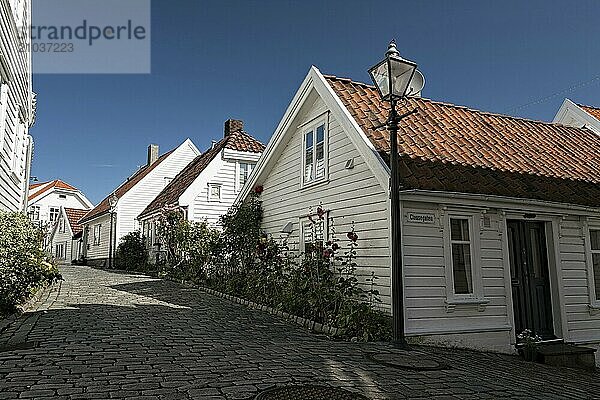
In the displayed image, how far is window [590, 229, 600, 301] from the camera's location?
11.1m

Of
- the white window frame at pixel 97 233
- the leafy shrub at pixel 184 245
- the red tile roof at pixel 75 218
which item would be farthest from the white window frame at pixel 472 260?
the red tile roof at pixel 75 218

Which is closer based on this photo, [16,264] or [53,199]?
[16,264]

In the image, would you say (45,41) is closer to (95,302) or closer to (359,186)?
(95,302)

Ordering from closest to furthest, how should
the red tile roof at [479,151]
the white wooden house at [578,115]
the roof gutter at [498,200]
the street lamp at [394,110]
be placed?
the street lamp at [394,110] < the roof gutter at [498,200] < the red tile roof at [479,151] < the white wooden house at [578,115]

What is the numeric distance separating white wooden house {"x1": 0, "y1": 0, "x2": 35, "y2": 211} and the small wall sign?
9024 mm

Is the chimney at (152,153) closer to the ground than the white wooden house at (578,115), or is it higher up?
higher up

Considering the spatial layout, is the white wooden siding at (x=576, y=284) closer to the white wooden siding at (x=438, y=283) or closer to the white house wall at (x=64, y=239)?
the white wooden siding at (x=438, y=283)

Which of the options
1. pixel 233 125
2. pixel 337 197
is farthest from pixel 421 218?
pixel 233 125

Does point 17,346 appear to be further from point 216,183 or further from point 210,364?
point 216,183

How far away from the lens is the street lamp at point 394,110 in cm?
760

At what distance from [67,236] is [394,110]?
46223mm

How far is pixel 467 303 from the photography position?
30.7ft

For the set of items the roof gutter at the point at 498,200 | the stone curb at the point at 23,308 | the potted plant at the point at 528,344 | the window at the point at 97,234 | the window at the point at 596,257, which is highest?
the window at the point at 97,234

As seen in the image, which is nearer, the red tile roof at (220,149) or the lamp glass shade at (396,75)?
the lamp glass shade at (396,75)
